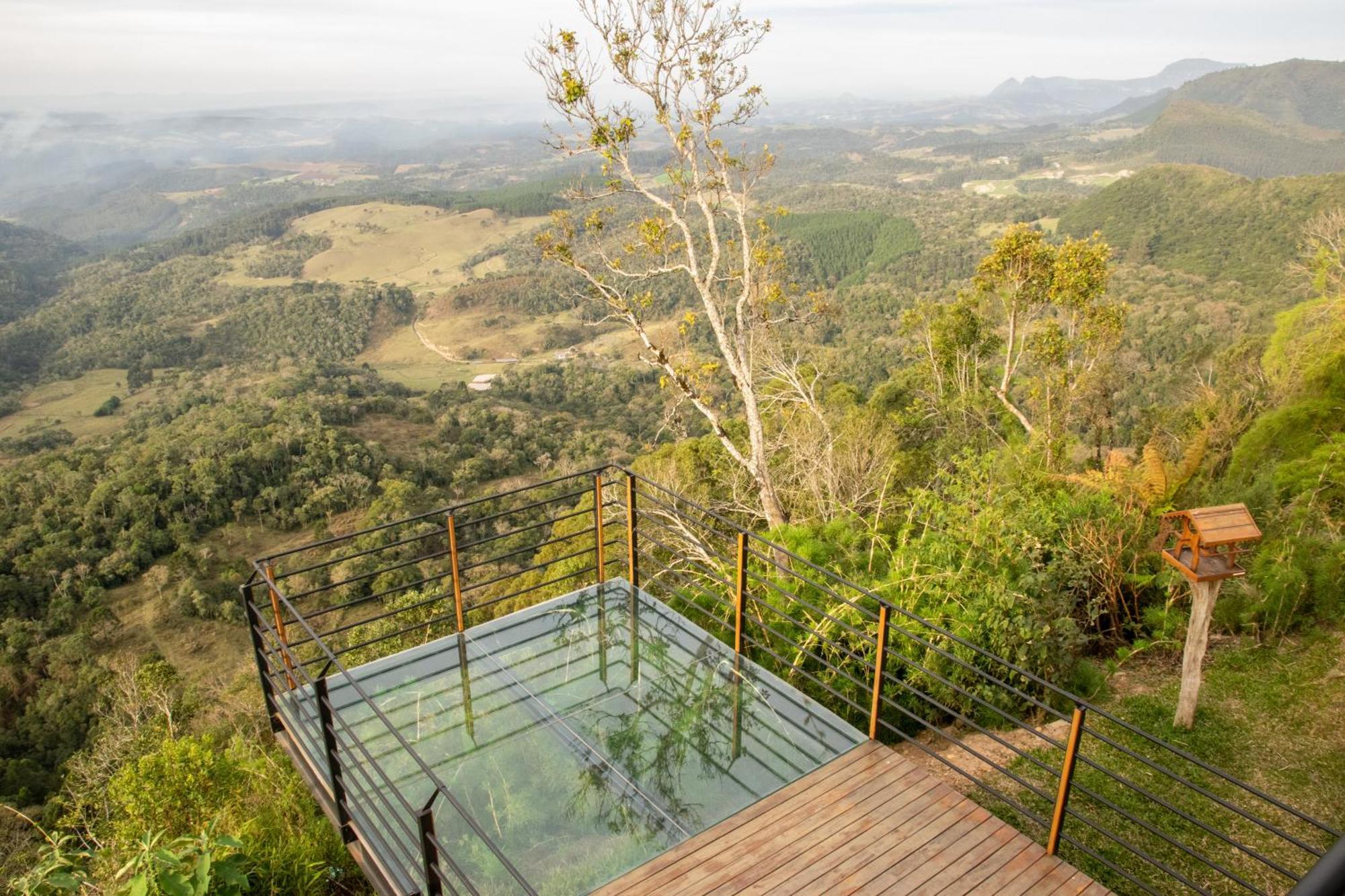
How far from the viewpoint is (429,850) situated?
2.75 metres

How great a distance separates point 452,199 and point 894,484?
12864cm

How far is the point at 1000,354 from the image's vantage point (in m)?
18.1

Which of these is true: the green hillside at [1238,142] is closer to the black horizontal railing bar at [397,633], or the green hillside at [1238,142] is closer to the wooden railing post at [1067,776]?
the wooden railing post at [1067,776]

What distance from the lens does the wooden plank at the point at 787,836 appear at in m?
3.37

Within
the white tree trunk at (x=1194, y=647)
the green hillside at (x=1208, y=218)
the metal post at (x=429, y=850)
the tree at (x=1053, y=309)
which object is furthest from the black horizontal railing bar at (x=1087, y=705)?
the green hillside at (x=1208, y=218)

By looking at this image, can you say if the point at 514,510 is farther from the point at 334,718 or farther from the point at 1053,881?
the point at 1053,881

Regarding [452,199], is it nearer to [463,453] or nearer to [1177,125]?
[463,453]

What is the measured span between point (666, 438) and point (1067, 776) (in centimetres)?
3714

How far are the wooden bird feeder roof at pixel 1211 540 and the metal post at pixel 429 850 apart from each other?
4191mm

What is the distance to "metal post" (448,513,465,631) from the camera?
4.90m

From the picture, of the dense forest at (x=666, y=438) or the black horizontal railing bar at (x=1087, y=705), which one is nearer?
the black horizontal railing bar at (x=1087, y=705)

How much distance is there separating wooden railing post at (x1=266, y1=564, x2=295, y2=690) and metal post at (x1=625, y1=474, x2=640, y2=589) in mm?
2317

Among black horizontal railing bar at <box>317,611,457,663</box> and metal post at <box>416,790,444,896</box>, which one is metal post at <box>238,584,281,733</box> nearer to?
black horizontal railing bar at <box>317,611,457,663</box>

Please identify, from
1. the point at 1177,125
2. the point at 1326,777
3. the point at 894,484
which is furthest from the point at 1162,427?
the point at 1177,125
